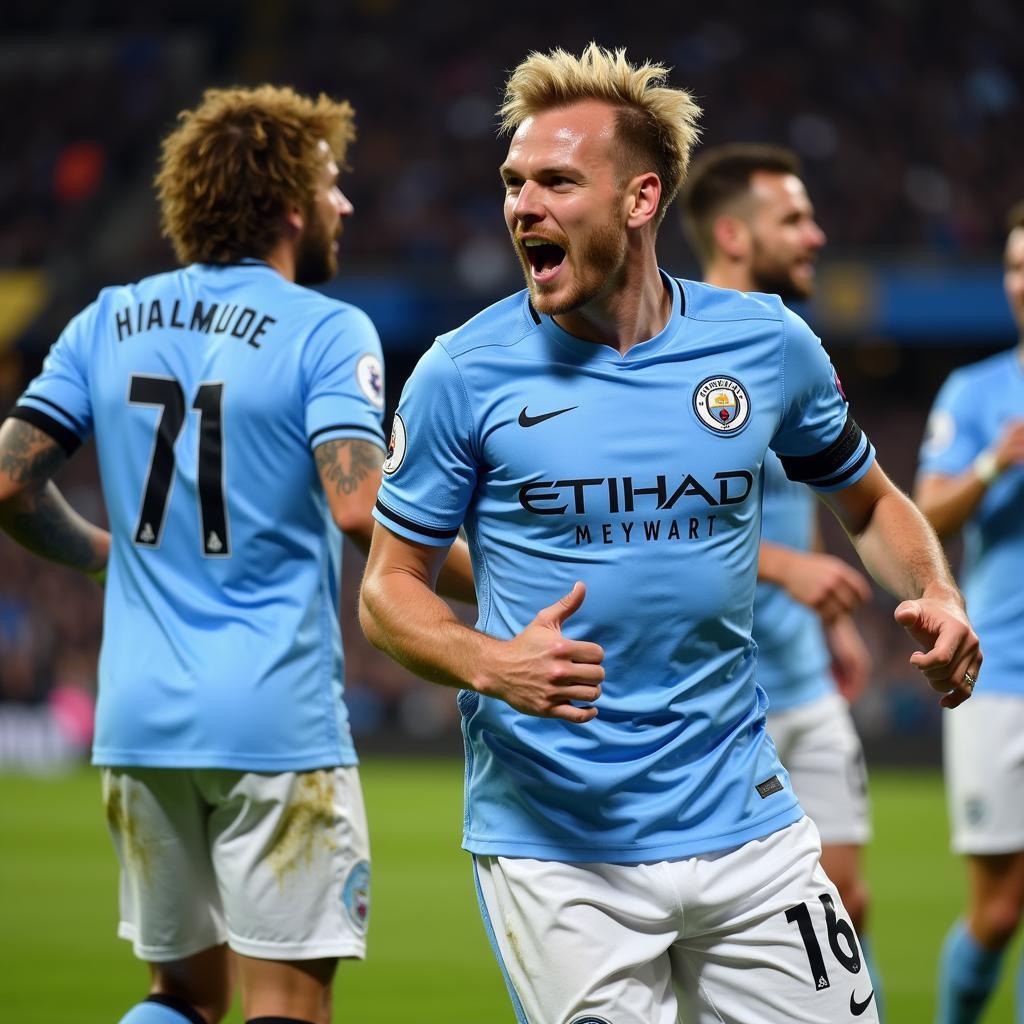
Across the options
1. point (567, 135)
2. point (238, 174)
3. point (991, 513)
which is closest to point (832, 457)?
point (567, 135)

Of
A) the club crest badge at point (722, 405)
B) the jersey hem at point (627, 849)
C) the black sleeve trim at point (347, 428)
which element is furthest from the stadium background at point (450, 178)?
the club crest badge at point (722, 405)

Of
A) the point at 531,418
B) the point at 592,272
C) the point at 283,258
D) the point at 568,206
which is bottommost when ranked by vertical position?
the point at 531,418

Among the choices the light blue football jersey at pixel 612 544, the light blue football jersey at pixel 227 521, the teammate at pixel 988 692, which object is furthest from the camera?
the teammate at pixel 988 692

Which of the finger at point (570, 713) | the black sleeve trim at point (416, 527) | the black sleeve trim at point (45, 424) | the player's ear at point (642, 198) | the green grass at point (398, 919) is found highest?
the player's ear at point (642, 198)

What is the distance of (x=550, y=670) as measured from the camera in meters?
2.67

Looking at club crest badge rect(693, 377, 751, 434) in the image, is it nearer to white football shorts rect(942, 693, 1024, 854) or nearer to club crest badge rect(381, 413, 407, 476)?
club crest badge rect(381, 413, 407, 476)

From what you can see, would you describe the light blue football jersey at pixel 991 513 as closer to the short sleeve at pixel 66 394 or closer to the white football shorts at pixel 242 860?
the white football shorts at pixel 242 860

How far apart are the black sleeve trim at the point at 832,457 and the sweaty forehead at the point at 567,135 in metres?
0.71

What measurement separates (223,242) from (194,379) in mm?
399

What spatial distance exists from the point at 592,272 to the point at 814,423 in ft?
1.75

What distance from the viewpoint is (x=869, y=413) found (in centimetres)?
2373

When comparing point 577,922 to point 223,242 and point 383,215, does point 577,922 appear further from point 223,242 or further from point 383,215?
point 383,215

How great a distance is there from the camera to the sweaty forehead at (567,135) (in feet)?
10.2

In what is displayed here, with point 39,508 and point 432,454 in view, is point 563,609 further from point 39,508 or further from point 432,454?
point 39,508
